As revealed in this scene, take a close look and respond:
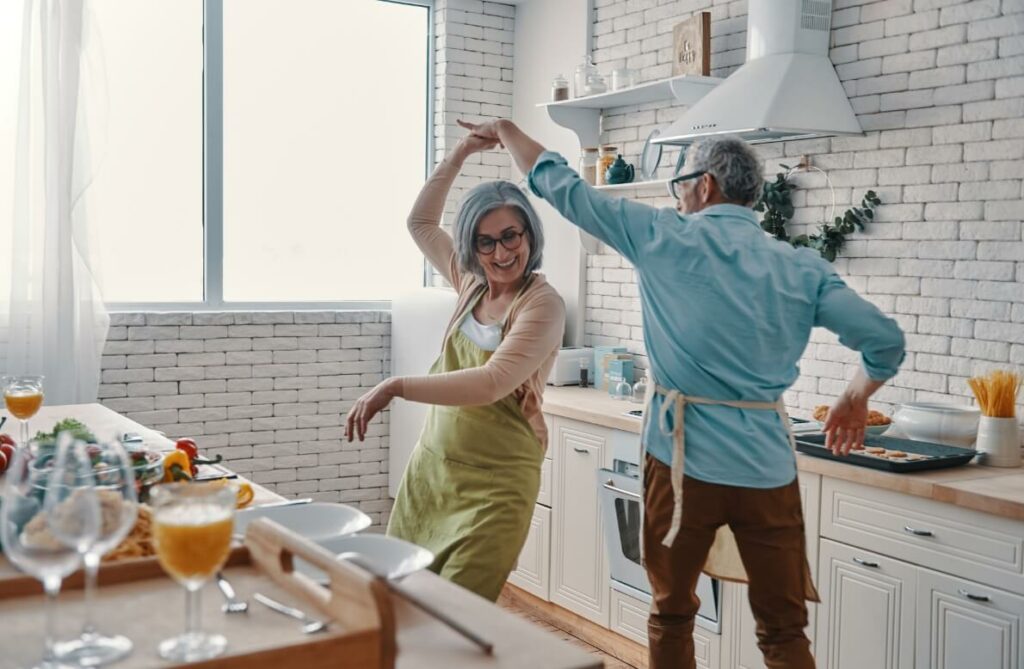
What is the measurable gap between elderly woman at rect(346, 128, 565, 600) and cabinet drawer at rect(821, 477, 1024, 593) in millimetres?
1100

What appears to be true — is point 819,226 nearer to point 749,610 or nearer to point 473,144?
point 749,610

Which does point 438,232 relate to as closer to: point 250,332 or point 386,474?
point 250,332

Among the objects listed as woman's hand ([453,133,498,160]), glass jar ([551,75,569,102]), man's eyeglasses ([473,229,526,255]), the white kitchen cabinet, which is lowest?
the white kitchen cabinet

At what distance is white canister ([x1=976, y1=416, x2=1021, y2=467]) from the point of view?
325 cm

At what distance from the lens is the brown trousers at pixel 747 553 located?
9.01ft

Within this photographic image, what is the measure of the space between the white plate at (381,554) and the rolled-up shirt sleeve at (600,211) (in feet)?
3.94

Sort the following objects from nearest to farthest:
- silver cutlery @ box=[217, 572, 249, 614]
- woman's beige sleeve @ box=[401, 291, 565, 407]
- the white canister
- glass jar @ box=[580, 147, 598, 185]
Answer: silver cutlery @ box=[217, 572, 249, 614]
woman's beige sleeve @ box=[401, 291, 565, 407]
the white canister
glass jar @ box=[580, 147, 598, 185]

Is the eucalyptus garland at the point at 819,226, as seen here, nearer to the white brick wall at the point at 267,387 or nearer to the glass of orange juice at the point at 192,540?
the white brick wall at the point at 267,387

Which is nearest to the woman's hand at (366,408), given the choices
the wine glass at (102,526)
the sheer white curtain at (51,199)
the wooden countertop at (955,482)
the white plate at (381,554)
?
the white plate at (381,554)

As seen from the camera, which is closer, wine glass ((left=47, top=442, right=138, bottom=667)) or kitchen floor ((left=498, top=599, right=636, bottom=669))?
wine glass ((left=47, top=442, right=138, bottom=667))

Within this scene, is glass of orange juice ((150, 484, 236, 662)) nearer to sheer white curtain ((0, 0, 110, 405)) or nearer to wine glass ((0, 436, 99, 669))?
wine glass ((0, 436, 99, 669))

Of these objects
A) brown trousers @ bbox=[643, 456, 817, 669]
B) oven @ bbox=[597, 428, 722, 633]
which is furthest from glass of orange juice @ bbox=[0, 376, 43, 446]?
oven @ bbox=[597, 428, 722, 633]

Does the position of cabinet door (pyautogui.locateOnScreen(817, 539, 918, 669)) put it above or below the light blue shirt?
below

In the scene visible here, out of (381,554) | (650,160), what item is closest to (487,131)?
(381,554)
